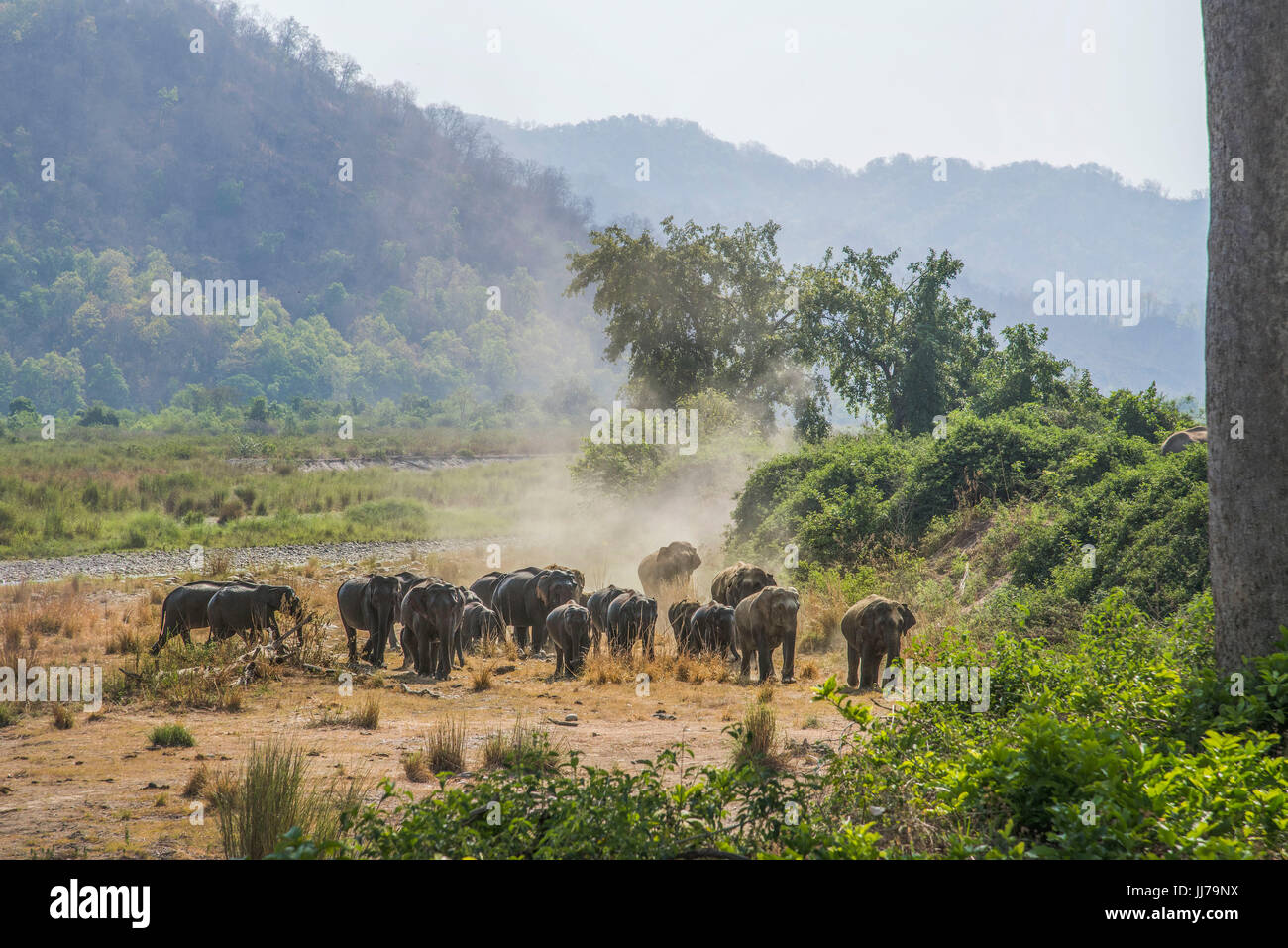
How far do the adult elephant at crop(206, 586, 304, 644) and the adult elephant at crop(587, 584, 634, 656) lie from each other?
451 centimetres

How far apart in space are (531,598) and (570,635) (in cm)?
278

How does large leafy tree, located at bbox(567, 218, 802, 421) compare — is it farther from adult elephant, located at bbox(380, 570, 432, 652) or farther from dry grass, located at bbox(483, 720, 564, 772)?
dry grass, located at bbox(483, 720, 564, 772)

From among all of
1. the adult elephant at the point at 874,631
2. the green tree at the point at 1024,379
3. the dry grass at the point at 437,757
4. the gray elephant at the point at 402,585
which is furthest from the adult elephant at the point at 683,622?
the green tree at the point at 1024,379

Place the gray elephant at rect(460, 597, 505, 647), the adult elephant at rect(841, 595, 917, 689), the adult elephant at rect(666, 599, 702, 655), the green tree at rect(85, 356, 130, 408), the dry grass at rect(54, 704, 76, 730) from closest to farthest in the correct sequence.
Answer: the dry grass at rect(54, 704, 76, 730), the adult elephant at rect(841, 595, 917, 689), the adult elephant at rect(666, 599, 702, 655), the gray elephant at rect(460, 597, 505, 647), the green tree at rect(85, 356, 130, 408)

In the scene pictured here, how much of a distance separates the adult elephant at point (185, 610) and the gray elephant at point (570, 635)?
4677 mm

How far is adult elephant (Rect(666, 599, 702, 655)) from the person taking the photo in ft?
48.0

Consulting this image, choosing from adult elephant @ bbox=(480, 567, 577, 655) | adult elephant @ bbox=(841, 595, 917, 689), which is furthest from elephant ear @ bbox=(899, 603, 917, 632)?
adult elephant @ bbox=(480, 567, 577, 655)

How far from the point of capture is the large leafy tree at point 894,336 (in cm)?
3088
